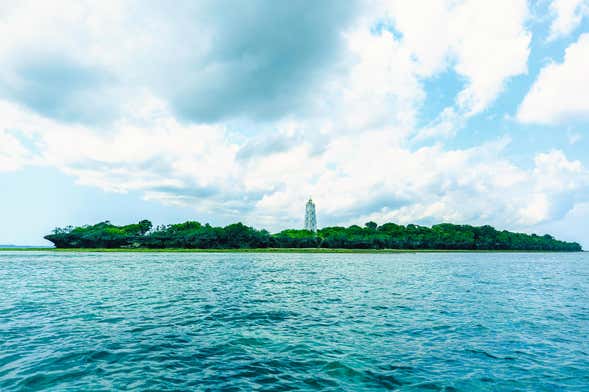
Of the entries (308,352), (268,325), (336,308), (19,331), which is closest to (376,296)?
(336,308)

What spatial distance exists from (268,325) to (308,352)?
22.2ft

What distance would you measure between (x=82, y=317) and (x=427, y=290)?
38645 mm

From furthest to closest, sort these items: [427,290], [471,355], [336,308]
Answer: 1. [427,290]
2. [336,308]
3. [471,355]

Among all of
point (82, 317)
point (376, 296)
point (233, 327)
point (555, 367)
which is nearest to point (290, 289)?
point (376, 296)

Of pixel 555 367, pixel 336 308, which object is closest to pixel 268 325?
pixel 336 308

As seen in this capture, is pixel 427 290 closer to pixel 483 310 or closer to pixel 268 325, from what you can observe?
pixel 483 310

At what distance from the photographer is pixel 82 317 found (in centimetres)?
2697

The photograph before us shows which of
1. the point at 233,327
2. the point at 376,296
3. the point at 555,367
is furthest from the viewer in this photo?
the point at 376,296

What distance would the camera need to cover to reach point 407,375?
1580 centimetres

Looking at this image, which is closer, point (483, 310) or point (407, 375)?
point (407, 375)

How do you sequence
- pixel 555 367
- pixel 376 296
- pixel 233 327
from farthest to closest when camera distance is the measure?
pixel 376 296, pixel 233 327, pixel 555 367

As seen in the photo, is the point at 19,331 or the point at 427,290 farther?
the point at 427,290

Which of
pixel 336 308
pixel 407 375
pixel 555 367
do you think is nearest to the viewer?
pixel 407 375

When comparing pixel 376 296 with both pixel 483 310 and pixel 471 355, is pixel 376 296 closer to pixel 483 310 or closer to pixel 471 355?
pixel 483 310
